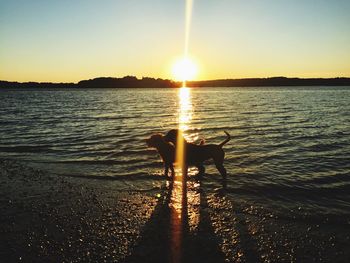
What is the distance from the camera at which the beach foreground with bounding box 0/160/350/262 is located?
17.3 ft

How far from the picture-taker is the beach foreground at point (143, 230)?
528cm

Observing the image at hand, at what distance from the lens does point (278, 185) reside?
907 centimetres

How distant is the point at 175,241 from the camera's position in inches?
225

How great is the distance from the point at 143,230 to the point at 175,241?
76cm

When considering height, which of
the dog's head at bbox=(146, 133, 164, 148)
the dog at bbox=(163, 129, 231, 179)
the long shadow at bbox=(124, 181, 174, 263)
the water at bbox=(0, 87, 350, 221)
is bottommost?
the long shadow at bbox=(124, 181, 174, 263)

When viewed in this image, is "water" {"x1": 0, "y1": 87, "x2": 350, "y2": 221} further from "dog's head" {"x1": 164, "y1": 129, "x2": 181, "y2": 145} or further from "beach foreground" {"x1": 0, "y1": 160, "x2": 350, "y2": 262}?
"dog's head" {"x1": 164, "y1": 129, "x2": 181, "y2": 145}

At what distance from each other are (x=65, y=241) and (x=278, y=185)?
6.06 meters

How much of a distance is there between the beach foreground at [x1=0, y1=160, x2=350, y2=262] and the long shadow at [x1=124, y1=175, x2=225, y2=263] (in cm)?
2

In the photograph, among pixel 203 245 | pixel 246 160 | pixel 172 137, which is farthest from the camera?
pixel 246 160

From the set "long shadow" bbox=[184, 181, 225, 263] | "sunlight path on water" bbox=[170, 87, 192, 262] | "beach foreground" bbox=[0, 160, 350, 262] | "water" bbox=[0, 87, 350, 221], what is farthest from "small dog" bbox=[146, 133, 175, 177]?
"long shadow" bbox=[184, 181, 225, 263]

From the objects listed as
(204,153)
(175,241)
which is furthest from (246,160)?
(175,241)

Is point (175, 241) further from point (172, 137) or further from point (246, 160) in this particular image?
point (246, 160)

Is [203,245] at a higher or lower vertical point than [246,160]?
lower

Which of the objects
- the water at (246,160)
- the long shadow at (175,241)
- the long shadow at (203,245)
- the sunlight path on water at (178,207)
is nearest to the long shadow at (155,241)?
the long shadow at (175,241)
